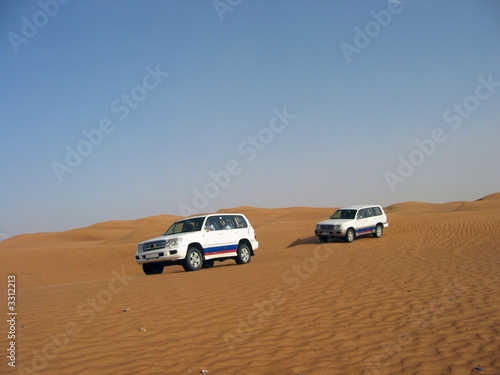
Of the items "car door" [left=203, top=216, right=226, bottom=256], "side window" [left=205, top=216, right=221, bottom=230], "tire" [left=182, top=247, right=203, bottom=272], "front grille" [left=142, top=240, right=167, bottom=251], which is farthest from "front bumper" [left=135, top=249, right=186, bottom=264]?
"side window" [left=205, top=216, right=221, bottom=230]

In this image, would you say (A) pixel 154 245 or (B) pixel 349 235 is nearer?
(A) pixel 154 245

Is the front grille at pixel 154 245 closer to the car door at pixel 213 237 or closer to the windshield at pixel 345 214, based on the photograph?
the car door at pixel 213 237

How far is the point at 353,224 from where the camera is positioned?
22.0m

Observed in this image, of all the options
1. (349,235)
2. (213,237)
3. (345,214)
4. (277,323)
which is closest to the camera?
(277,323)

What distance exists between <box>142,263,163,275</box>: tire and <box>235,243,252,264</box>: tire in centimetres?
276

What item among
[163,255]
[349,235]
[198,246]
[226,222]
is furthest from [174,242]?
[349,235]

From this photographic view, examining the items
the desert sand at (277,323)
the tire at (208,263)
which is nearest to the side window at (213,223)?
the tire at (208,263)

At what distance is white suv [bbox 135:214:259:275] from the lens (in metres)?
12.8

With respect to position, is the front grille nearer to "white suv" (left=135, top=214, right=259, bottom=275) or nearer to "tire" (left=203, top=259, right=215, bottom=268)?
"white suv" (left=135, top=214, right=259, bottom=275)

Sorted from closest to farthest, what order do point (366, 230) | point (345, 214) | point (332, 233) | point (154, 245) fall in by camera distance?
point (154, 245) → point (332, 233) → point (366, 230) → point (345, 214)

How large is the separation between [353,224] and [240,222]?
893 cm

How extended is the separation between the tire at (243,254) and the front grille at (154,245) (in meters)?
3.11

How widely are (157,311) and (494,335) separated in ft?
17.7

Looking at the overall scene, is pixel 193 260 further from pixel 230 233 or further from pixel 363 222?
pixel 363 222
